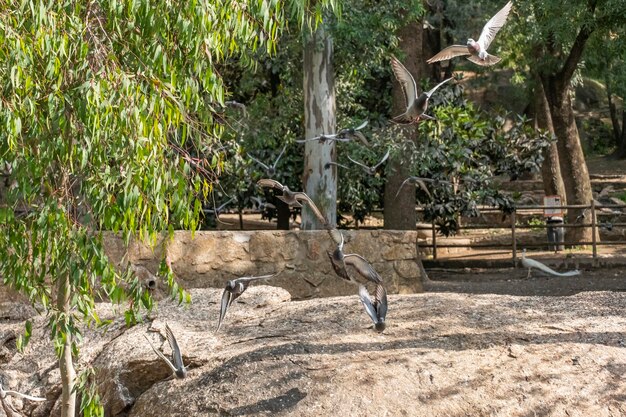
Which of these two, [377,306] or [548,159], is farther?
[548,159]

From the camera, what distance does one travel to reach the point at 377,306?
6.97 meters

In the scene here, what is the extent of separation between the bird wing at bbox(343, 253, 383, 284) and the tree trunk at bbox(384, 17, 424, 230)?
8497 mm

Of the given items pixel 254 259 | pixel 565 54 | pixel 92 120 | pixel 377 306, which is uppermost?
pixel 565 54

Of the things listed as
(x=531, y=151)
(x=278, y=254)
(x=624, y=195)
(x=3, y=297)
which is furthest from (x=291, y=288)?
(x=624, y=195)

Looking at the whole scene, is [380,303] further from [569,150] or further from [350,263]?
[569,150]

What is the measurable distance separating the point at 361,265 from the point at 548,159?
16.4m

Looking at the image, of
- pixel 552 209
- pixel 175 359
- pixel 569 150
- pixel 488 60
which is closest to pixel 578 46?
pixel 569 150

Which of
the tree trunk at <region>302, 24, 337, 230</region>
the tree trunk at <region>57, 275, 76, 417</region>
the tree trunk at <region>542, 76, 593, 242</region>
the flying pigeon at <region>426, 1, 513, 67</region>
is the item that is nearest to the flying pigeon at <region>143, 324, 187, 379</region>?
the tree trunk at <region>57, 275, 76, 417</region>

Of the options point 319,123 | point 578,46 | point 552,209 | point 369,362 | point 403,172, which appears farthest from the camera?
point 552,209

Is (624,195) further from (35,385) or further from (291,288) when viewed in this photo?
(35,385)

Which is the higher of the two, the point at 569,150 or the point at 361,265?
the point at 569,150

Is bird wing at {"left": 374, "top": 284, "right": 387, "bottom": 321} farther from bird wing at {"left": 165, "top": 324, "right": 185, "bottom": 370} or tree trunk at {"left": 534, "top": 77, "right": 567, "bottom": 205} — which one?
tree trunk at {"left": 534, "top": 77, "right": 567, "bottom": 205}

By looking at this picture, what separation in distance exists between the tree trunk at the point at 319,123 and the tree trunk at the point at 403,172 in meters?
1.85

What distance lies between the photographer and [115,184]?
20.0 feet
